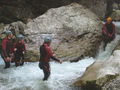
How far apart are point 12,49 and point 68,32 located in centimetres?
341

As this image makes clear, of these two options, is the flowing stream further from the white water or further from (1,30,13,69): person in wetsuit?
(1,30,13,69): person in wetsuit

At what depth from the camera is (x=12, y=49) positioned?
12.4 meters

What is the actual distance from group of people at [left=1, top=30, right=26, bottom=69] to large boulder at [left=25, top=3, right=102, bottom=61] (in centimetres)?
125

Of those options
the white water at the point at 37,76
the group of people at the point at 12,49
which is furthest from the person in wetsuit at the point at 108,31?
the group of people at the point at 12,49

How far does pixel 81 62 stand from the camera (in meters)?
13.2

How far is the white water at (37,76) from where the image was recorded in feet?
33.3

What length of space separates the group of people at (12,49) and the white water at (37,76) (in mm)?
329

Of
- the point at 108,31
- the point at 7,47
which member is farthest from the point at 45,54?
the point at 108,31

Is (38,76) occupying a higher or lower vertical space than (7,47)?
lower

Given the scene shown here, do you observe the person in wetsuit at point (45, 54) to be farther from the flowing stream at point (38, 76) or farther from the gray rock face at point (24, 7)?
the gray rock face at point (24, 7)

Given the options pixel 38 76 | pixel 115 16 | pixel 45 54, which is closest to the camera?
pixel 45 54

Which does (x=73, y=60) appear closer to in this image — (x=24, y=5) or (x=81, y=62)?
(x=81, y=62)

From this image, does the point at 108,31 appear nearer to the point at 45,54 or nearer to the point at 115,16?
the point at 45,54

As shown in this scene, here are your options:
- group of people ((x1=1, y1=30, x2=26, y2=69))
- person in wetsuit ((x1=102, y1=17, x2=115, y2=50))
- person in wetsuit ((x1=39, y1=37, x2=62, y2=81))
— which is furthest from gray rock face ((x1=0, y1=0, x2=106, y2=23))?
person in wetsuit ((x1=39, y1=37, x2=62, y2=81))
